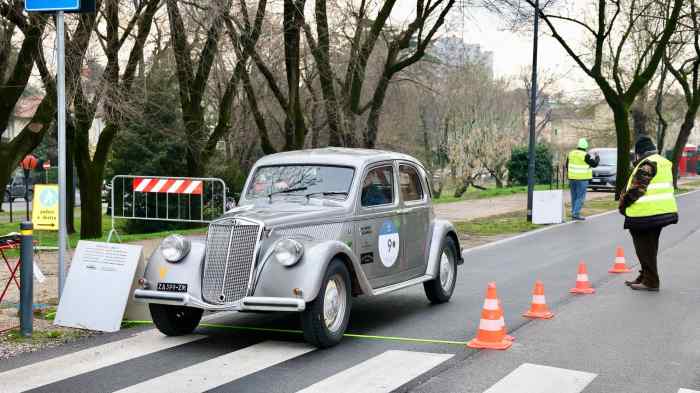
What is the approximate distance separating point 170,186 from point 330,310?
692 cm

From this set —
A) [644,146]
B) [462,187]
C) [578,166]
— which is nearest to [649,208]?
[644,146]

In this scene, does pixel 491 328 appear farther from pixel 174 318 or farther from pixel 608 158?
pixel 608 158

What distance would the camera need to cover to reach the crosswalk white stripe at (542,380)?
6.52 metres

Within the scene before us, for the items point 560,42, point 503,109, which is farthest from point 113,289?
point 503,109

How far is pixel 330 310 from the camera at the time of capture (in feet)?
26.7

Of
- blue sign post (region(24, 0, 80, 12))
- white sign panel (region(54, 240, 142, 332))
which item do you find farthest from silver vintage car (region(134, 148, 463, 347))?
blue sign post (region(24, 0, 80, 12))

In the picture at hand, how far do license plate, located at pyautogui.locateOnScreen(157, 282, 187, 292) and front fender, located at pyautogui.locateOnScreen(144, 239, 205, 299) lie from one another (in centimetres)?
3

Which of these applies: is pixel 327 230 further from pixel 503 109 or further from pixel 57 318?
pixel 503 109

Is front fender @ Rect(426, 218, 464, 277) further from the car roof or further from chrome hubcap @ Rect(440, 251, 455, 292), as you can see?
the car roof

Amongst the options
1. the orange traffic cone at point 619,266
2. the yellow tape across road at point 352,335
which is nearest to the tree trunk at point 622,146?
the orange traffic cone at point 619,266

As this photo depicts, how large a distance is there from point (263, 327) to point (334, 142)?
55.9 ft

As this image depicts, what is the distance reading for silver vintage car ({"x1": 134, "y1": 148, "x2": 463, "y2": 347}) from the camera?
25.6ft

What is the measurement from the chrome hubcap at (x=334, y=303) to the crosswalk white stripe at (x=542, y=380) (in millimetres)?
1833

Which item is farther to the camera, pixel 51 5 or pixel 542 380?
pixel 51 5
